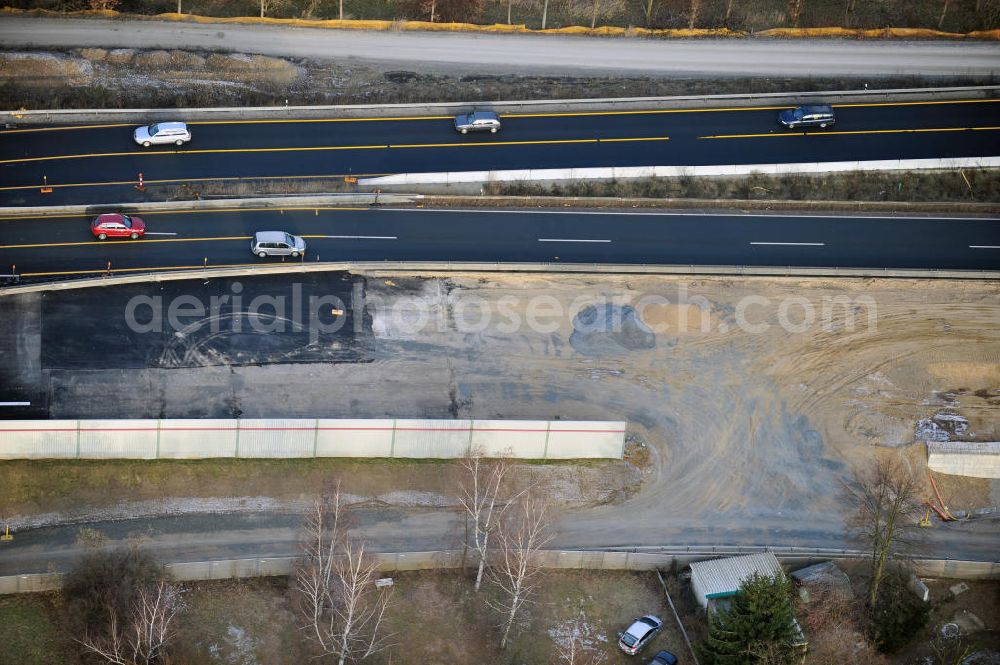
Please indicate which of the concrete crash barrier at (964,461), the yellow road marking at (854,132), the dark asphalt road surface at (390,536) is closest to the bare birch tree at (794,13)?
the yellow road marking at (854,132)

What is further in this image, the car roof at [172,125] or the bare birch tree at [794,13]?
the bare birch tree at [794,13]

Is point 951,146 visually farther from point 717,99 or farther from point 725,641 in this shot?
point 725,641

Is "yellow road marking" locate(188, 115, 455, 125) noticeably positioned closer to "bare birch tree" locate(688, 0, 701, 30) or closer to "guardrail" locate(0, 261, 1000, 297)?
"guardrail" locate(0, 261, 1000, 297)

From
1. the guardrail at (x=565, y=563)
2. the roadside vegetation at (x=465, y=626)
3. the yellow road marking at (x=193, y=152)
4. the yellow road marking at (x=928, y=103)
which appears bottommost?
the roadside vegetation at (x=465, y=626)

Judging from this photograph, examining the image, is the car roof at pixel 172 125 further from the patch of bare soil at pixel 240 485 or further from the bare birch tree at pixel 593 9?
the bare birch tree at pixel 593 9

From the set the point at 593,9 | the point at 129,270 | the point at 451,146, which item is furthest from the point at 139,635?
the point at 593,9

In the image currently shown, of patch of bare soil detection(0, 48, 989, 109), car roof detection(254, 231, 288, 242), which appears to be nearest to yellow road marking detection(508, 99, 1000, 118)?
patch of bare soil detection(0, 48, 989, 109)

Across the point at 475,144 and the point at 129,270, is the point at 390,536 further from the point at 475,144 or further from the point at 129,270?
the point at 475,144

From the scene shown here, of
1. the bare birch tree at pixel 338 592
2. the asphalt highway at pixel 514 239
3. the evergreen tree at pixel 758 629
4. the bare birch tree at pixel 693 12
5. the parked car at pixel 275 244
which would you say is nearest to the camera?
the evergreen tree at pixel 758 629
